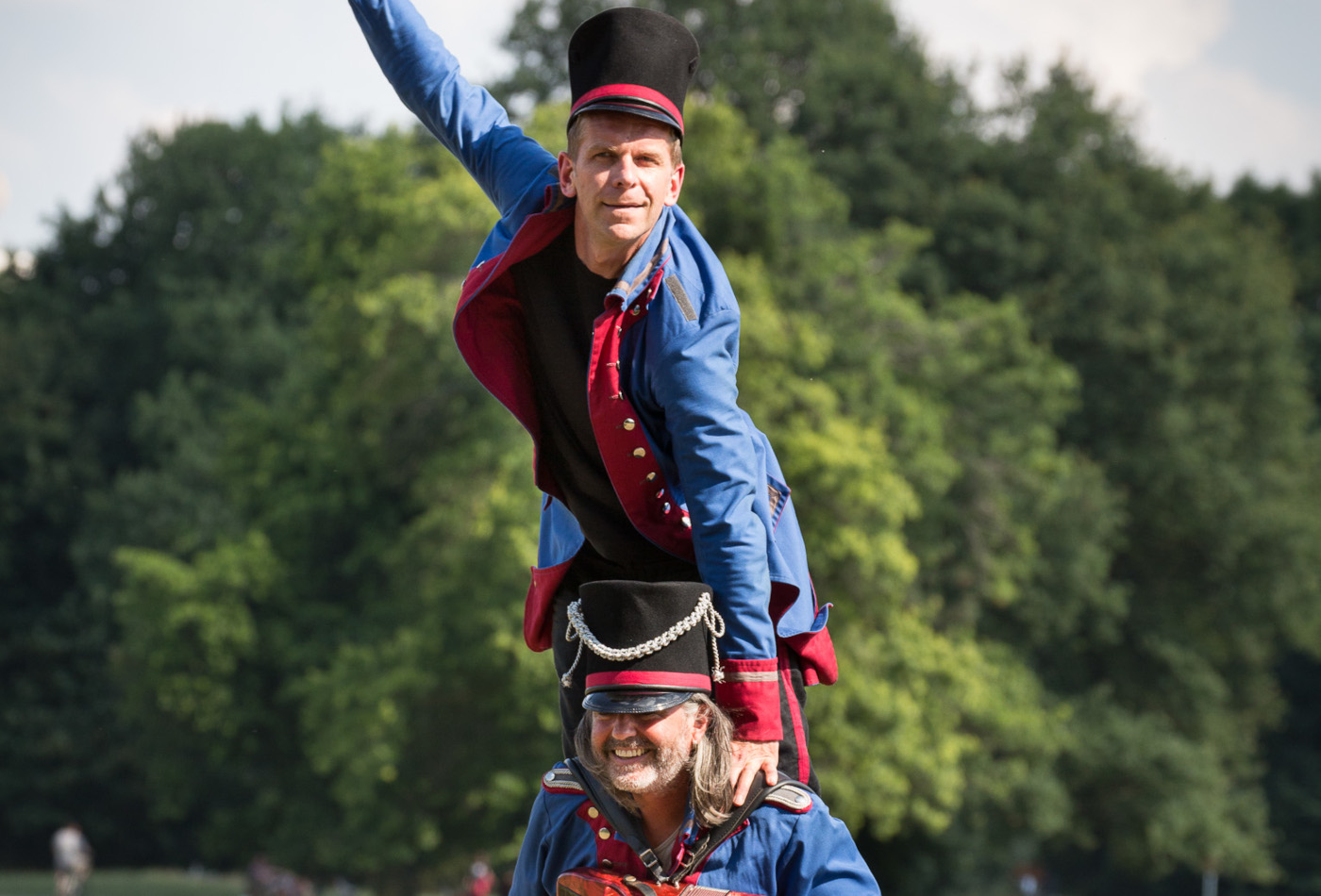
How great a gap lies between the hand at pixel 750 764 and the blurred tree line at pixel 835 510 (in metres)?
14.1

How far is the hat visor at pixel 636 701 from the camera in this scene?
3496 mm

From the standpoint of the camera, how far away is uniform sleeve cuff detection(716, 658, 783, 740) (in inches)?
141

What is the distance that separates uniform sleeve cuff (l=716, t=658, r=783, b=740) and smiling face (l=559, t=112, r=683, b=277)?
97 cm

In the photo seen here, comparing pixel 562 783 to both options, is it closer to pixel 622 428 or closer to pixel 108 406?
pixel 622 428

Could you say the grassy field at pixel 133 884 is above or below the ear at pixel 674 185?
below

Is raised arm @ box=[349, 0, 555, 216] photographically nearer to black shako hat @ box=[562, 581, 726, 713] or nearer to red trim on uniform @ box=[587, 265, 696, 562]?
red trim on uniform @ box=[587, 265, 696, 562]

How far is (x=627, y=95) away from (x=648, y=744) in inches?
55.4

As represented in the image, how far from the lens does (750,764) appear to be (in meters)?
3.57

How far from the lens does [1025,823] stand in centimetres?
2425

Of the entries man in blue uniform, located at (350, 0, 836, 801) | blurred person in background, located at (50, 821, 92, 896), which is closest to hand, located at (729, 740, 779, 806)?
man in blue uniform, located at (350, 0, 836, 801)

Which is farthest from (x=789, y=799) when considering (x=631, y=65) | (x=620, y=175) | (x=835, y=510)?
(x=835, y=510)

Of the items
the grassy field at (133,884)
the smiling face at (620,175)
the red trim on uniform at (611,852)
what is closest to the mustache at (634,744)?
the red trim on uniform at (611,852)

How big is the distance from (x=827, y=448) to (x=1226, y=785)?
11.5 meters

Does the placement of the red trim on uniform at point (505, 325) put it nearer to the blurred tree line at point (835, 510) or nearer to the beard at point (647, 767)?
the beard at point (647, 767)
